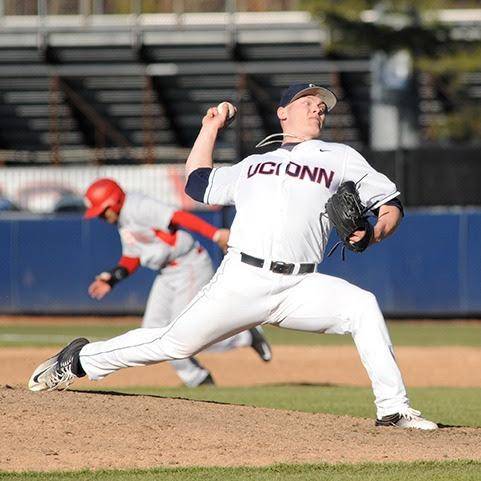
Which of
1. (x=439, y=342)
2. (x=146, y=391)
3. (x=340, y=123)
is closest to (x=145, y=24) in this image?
(x=340, y=123)

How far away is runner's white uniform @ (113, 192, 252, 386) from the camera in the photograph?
11117mm

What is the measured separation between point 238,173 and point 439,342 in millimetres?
10428

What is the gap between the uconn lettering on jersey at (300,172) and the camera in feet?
22.3

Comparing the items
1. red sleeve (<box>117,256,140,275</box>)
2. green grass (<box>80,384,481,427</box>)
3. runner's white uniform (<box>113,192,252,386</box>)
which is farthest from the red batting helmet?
green grass (<box>80,384,481,427</box>)

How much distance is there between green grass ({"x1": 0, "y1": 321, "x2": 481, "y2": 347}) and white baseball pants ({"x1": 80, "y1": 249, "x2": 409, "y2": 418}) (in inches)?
377

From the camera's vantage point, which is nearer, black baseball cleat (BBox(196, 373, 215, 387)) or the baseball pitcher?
the baseball pitcher

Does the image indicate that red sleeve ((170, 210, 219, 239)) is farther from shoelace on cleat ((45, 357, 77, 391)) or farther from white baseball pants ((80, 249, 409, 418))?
white baseball pants ((80, 249, 409, 418))

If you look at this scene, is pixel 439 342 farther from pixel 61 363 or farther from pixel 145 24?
pixel 145 24

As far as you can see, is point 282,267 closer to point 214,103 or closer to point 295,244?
point 295,244

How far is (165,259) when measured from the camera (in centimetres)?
1124

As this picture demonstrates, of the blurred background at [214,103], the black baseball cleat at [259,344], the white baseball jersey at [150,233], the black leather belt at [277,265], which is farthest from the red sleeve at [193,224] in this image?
the blurred background at [214,103]

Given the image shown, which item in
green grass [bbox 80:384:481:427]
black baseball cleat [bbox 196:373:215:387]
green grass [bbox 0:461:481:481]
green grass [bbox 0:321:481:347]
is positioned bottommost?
green grass [bbox 0:321:481:347]

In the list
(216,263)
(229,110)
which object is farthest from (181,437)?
(216,263)

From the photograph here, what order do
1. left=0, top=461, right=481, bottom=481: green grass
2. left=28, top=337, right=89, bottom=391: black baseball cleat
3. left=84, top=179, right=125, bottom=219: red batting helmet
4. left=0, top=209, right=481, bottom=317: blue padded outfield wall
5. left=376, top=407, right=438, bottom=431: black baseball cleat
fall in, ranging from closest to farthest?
left=0, top=461, right=481, bottom=481: green grass → left=376, top=407, right=438, bottom=431: black baseball cleat → left=28, top=337, right=89, bottom=391: black baseball cleat → left=84, top=179, right=125, bottom=219: red batting helmet → left=0, top=209, right=481, bottom=317: blue padded outfield wall
